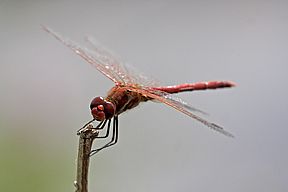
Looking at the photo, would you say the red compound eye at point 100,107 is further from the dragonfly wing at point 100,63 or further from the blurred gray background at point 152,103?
the blurred gray background at point 152,103

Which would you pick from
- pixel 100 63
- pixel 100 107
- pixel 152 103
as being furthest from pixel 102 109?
pixel 152 103

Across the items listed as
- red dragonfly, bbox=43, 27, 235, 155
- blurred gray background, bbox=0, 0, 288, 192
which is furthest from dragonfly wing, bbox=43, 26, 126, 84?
blurred gray background, bbox=0, 0, 288, 192

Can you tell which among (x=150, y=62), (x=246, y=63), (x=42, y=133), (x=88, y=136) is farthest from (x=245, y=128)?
(x=88, y=136)

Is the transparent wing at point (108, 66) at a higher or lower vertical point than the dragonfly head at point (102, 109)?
higher

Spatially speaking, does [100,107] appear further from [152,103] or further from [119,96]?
[152,103]

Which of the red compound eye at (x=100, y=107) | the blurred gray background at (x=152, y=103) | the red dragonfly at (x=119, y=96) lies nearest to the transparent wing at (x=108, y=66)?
the red dragonfly at (x=119, y=96)

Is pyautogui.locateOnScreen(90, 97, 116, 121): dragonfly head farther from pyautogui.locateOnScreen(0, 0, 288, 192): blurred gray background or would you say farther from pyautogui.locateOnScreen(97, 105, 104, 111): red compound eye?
pyautogui.locateOnScreen(0, 0, 288, 192): blurred gray background
